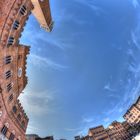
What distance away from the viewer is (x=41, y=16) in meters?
36.4

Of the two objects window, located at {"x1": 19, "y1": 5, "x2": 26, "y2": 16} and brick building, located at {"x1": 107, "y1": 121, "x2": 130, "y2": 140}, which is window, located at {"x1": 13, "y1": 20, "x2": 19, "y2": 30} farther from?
brick building, located at {"x1": 107, "y1": 121, "x2": 130, "y2": 140}

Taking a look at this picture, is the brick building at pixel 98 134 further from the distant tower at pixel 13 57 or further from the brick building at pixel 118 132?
the distant tower at pixel 13 57

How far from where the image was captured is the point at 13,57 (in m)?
34.0

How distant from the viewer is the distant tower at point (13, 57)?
1139 inches

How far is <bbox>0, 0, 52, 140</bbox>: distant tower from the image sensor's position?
28.9 meters

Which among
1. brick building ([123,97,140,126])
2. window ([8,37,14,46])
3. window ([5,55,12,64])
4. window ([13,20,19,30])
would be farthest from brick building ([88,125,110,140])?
window ([13,20,19,30])

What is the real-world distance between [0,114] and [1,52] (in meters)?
10.4

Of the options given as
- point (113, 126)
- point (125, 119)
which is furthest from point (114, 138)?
point (125, 119)

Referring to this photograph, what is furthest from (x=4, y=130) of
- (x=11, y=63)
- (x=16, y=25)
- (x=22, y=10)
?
(x=22, y=10)

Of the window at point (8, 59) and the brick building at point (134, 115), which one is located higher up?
the brick building at point (134, 115)

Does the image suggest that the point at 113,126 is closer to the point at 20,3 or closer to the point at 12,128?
the point at 12,128

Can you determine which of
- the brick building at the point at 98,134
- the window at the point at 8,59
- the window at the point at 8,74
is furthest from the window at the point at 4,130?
the brick building at the point at 98,134

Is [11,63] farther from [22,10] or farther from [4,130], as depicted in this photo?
[4,130]

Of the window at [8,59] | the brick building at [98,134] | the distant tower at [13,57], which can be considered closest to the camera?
the distant tower at [13,57]
